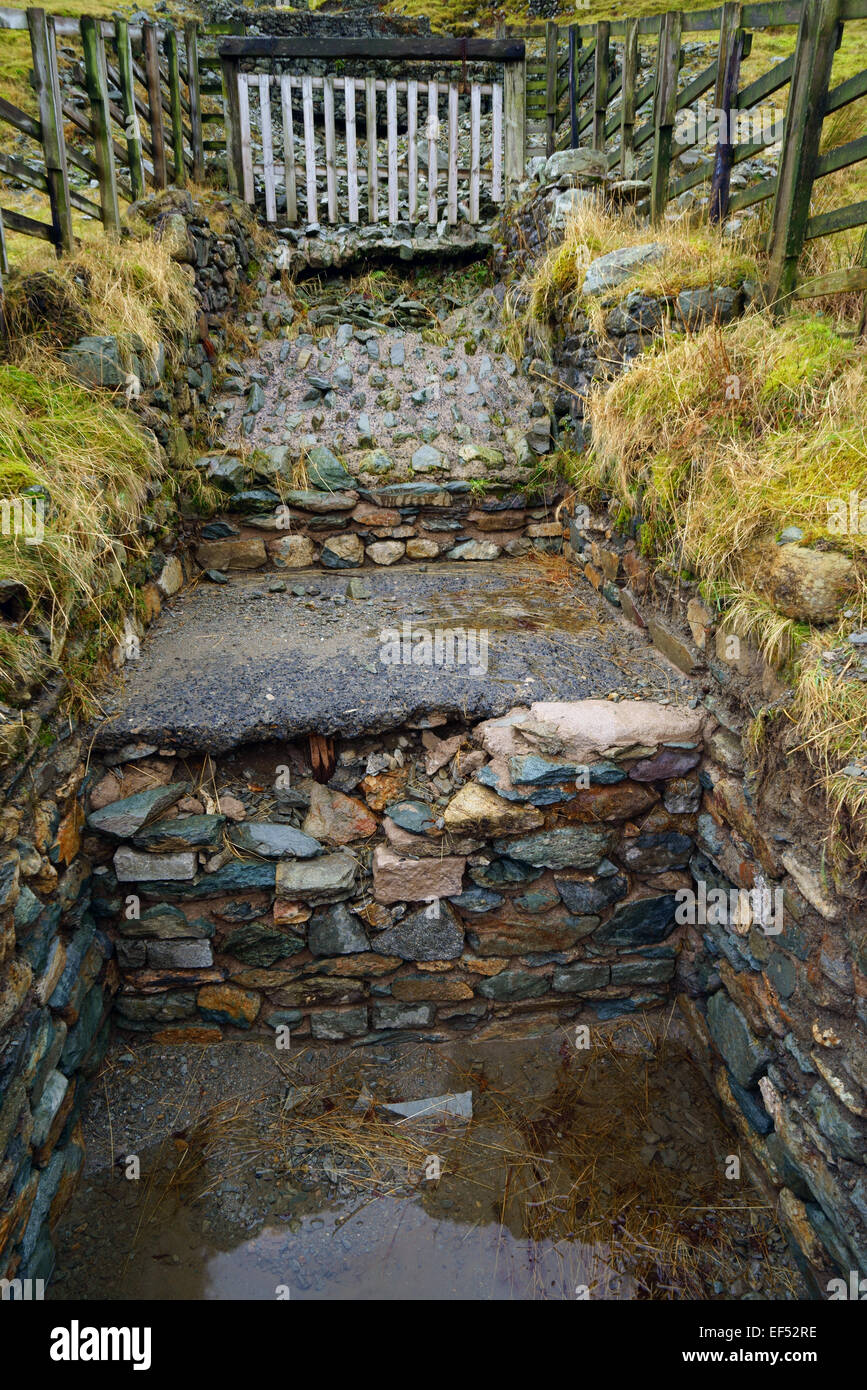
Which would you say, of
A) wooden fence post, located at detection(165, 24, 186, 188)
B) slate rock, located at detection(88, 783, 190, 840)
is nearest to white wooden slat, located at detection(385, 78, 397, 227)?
wooden fence post, located at detection(165, 24, 186, 188)

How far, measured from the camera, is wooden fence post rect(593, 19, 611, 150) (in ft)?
18.4

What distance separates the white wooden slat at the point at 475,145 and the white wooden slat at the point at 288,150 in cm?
162

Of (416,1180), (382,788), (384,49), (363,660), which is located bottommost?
(416,1180)

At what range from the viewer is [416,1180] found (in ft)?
9.79

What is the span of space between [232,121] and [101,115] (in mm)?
2481

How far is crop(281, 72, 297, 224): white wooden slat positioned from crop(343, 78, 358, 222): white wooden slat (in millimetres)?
497

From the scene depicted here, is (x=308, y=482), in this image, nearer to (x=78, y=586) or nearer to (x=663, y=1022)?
(x=78, y=586)

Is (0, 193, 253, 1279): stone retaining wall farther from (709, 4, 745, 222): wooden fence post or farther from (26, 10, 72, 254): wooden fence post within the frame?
(709, 4, 745, 222): wooden fence post

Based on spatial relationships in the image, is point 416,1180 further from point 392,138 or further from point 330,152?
point 392,138

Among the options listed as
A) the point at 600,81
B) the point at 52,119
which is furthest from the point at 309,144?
the point at 52,119

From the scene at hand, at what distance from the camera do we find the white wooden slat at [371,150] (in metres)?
6.76

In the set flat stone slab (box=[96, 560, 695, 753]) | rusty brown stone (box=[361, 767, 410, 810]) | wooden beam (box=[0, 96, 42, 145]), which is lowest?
rusty brown stone (box=[361, 767, 410, 810])

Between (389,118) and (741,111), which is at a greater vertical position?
(389,118)

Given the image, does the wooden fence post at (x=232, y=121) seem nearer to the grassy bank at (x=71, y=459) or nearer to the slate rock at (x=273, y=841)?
the grassy bank at (x=71, y=459)
